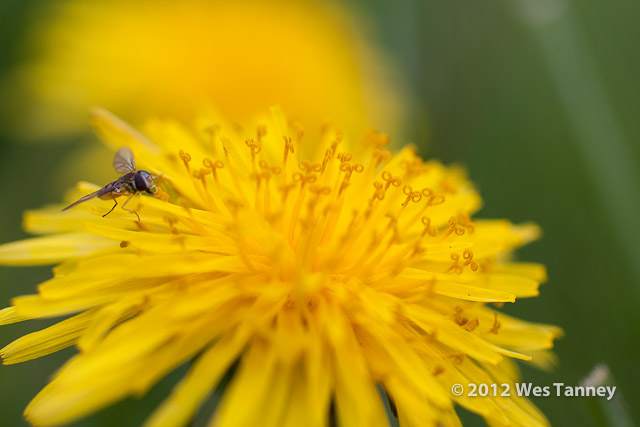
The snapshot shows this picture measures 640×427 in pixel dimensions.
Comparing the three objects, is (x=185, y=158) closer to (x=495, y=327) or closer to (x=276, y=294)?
(x=276, y=294)

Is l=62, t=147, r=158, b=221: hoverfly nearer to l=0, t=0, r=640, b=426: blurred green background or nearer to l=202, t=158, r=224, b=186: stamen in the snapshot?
l=202, t=158, r=224, b=186: stamen

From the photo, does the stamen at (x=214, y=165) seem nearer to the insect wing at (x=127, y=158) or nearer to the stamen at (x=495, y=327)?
the insect wing at (x=127, y=158)

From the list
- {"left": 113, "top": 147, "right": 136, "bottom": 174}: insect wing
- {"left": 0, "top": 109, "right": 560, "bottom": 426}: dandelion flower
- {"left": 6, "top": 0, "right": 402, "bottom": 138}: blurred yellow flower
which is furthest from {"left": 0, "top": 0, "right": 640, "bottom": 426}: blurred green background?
{"left": 113, "top": 147, "right": 136, "bottom": 174}: insect wing

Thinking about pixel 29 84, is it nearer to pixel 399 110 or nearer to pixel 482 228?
pixel 399 110

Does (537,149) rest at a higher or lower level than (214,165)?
higher

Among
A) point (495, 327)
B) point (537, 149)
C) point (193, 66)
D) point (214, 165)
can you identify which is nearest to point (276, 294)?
point (214, 165)

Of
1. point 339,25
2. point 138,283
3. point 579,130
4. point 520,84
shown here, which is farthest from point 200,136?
point 520,84
